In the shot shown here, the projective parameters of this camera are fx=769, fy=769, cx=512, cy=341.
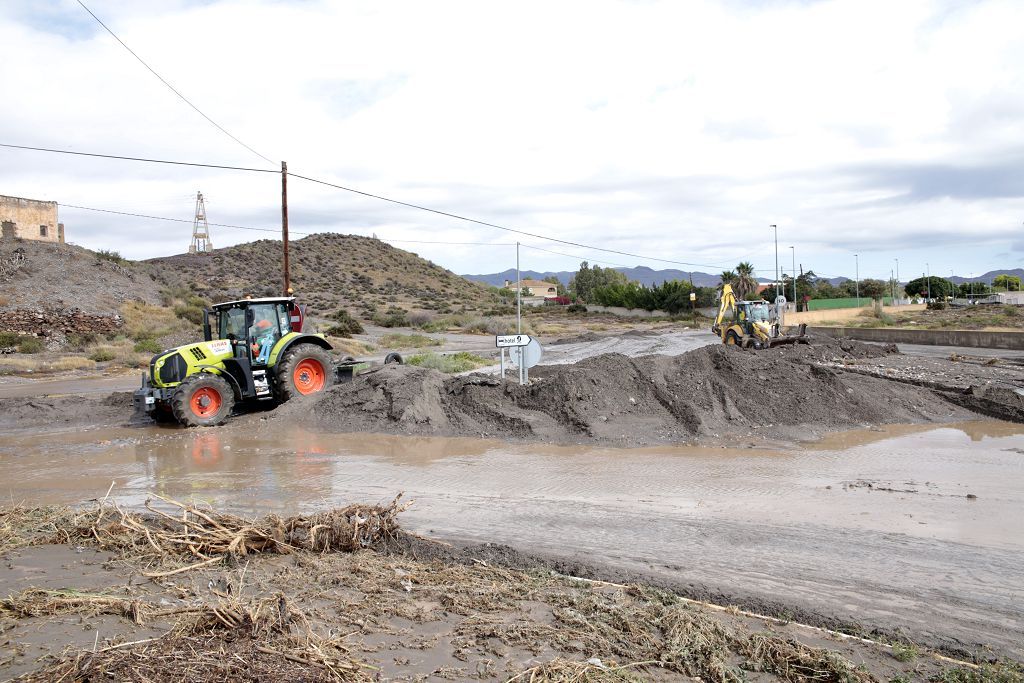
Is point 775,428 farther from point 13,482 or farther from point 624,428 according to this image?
point 13,482

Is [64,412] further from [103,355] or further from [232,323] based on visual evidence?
[103,355]

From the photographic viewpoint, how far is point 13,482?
11148 millimetres

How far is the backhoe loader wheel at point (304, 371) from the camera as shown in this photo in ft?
52.3

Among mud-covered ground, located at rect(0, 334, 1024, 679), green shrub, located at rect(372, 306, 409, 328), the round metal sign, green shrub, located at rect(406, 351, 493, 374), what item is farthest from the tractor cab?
green shrub, located at rect(372, 306, 409, 328)

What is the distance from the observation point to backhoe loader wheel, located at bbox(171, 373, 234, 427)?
14.6m

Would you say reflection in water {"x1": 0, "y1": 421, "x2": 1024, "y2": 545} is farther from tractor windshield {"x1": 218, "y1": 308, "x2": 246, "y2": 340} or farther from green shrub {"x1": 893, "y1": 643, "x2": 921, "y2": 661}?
green shrub {"x1": 893, "y1": 643, "x2": 921, "y2": 661}

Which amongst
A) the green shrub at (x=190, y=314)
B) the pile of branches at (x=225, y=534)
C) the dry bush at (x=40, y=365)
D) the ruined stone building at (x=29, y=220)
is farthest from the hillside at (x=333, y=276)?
the pile of branches at (x=225, y=534)

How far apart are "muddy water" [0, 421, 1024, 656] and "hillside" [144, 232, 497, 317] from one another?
4652 cm

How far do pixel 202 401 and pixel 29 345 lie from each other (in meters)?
24.7

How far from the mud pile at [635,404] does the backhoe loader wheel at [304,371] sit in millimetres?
539

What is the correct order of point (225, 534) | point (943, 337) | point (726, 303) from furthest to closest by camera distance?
point (943, 337)
point (726, 303)
point (225, 534)

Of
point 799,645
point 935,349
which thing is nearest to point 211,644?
point 799,645

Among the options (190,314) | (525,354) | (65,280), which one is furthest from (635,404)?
(65,280)

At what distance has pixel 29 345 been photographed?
3428 centimetres
